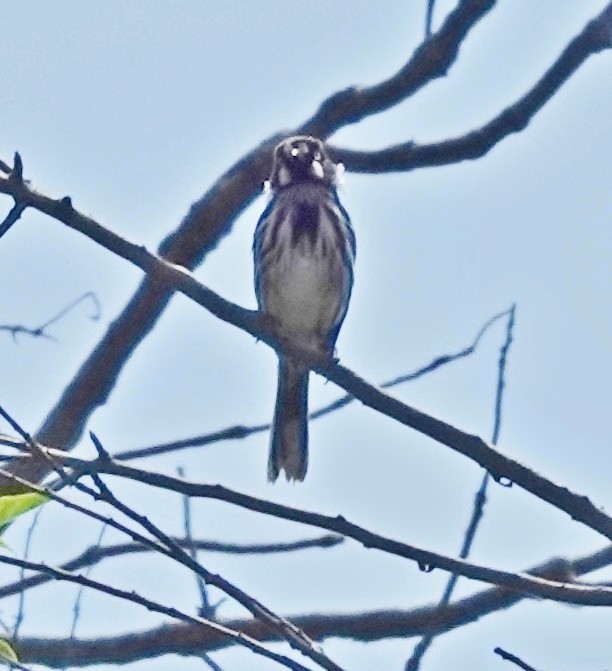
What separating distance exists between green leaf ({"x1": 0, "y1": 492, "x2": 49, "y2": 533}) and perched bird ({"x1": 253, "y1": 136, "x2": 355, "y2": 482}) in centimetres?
278

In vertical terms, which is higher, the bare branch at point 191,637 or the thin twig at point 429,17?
the thin twig at point 429,17

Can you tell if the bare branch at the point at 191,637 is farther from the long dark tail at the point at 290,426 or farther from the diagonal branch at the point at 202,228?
the long dark tail at the point at 290,426

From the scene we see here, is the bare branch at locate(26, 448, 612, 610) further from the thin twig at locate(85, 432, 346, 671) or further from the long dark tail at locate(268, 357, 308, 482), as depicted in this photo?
the long dark tail at locate(268, 357, 308, 482)

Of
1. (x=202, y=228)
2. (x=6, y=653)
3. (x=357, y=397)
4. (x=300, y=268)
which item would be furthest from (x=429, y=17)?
(x=6, y=653)

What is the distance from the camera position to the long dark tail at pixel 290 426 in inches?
191

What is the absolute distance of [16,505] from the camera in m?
2.07

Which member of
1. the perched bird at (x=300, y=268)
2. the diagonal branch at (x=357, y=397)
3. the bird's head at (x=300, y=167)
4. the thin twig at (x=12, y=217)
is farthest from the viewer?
the bird's head at (x=300, y=167)

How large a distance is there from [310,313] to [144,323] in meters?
1.69

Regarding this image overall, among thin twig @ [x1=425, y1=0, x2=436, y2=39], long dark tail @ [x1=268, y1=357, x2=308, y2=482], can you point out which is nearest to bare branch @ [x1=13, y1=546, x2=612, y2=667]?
thin twig @ [x1=425, y1=0, x2=436, y2=39]

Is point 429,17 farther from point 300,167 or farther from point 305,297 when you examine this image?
point 300,167

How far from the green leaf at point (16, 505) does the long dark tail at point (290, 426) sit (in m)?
2.74

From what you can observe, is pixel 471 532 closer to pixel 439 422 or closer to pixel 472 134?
pixel 439 422

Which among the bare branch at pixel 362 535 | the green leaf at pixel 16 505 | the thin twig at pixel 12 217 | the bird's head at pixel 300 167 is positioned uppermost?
the bird's head at pixel 300 167

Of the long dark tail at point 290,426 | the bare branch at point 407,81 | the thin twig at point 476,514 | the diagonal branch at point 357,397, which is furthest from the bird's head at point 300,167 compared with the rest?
the diagonal branch at point 357,397
